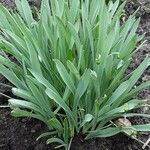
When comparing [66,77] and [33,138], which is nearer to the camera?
[66,77]

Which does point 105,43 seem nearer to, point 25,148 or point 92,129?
point 92,129

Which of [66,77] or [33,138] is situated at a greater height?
[66,77]

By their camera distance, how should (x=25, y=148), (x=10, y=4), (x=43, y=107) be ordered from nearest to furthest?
1. (x=43, y=107)
2. (x=25, y=148)
3. (x=10, y=4)

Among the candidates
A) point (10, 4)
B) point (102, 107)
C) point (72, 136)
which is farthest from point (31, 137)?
point (10, 4)

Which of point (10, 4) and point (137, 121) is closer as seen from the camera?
point (137, 121)

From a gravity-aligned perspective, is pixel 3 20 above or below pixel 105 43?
above

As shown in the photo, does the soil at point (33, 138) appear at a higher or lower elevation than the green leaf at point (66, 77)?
lower

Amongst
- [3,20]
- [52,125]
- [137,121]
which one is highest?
[3,20]

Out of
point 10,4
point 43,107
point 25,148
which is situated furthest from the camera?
point 10,4

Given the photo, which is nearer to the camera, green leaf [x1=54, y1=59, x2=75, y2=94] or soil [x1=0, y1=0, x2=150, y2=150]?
green leaf [x1=54, y1=59, x2=75, y2=94]

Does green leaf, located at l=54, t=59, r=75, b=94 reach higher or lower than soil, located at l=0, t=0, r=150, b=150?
higher
